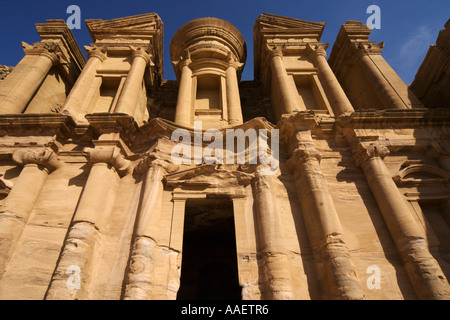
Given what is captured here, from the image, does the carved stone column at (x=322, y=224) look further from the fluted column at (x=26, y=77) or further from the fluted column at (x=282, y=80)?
the fluted column at (x=26, y=77)

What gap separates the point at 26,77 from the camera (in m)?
11.1

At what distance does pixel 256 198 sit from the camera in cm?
749

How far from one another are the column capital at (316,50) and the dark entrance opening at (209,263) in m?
9.18

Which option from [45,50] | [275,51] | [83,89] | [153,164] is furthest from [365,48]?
[45,50]

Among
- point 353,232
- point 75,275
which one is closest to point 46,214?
point 75,275

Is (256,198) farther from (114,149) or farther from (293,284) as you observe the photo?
(114,149)

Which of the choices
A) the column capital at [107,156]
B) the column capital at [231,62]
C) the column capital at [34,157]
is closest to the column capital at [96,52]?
the column capital at [231,62]

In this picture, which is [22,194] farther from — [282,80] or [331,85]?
[331,85]

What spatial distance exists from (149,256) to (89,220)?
68.3 inches

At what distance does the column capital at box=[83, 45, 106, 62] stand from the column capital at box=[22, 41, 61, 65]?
1267 millimetres

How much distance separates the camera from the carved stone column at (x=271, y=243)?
19.0 ft

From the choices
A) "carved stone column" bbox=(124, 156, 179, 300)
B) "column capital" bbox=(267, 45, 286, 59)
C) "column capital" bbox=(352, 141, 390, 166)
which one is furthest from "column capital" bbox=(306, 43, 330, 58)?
"carved stone column" bbox=(124, 156, 179, 300)

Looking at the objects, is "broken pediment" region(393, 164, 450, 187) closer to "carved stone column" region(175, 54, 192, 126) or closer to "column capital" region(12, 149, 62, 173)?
"carved stone column" region(175, 54, 192, 126)
